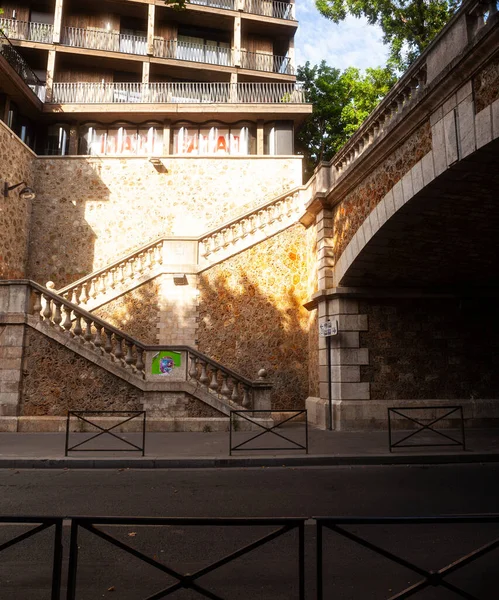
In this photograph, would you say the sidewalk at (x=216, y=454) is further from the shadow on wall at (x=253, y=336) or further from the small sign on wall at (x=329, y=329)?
the shadow on wall at (x=253, y=336)

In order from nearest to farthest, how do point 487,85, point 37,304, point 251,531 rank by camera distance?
point 251,531
point 487,85
point 37,304

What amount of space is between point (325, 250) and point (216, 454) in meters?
7.05

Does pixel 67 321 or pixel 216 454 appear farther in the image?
pixel 67 321

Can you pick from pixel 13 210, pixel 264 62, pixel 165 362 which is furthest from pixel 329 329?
pixel 264 62

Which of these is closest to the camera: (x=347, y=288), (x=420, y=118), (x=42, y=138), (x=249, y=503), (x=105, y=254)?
(x=249, y=503)

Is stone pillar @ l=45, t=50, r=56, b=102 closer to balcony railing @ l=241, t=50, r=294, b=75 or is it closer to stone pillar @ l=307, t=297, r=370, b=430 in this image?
balcony railing @ l=241, t=50, r=294, b=75

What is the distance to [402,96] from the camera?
969 centimetres

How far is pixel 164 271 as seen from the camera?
51.5 ft

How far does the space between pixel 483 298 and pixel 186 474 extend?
10.2 meters

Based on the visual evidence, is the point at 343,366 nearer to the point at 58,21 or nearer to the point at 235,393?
the point at 235,393

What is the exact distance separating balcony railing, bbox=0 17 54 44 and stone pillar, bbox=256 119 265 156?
10.9 m

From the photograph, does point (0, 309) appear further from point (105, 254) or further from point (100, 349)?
point (105, 254)

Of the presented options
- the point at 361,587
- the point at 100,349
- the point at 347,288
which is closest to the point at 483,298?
the point at 347,288

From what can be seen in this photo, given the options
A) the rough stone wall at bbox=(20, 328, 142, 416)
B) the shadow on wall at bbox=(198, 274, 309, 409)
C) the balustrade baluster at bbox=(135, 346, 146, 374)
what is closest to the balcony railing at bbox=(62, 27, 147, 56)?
the shadow on wall at bbox=(198, 274, 309, 409)
